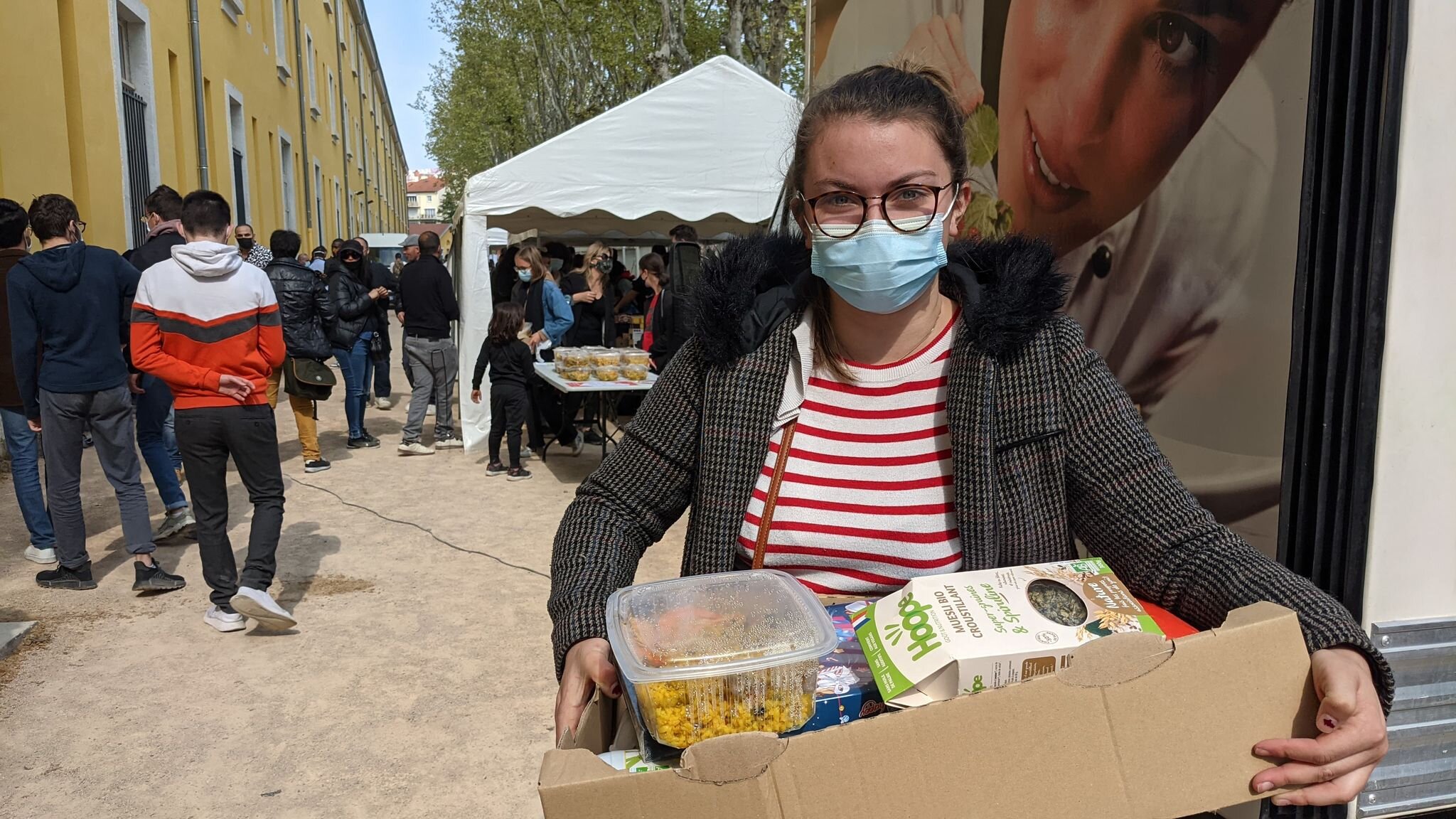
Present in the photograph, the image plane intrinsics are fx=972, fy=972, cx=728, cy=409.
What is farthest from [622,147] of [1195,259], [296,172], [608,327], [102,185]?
[296,172]

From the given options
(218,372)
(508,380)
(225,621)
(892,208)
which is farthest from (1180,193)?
(508,380)

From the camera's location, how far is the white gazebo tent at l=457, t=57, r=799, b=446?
29.0 ft

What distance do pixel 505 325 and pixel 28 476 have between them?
3.70 m

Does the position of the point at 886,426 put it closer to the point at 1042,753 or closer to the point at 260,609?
the point at 1042,753

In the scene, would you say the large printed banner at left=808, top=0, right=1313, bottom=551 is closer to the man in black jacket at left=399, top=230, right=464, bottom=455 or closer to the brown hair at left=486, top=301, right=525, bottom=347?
the brown hair at left=486, top=301, right=525, bottom=347

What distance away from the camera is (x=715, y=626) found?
135 centimetres

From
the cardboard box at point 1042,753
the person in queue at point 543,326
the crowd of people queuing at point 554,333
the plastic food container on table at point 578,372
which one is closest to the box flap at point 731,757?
the cardboard box at point 1042,753

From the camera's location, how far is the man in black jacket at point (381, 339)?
10383mm

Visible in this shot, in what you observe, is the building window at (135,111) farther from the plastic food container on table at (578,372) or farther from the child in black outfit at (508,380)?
the plastic food container on table at (578,372)

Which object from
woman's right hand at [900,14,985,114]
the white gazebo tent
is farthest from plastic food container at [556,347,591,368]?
woman's right hand at [900,14,985,114]

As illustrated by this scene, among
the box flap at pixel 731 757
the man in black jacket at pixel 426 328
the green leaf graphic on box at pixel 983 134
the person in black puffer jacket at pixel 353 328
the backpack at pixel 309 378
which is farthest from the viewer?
the person in black puffer jacket at pixel 353 328

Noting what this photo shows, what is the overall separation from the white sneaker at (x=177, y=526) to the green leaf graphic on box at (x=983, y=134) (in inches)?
208

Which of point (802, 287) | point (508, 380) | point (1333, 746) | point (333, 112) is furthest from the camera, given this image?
point (333, 112)

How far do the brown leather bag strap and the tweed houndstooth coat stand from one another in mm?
34
